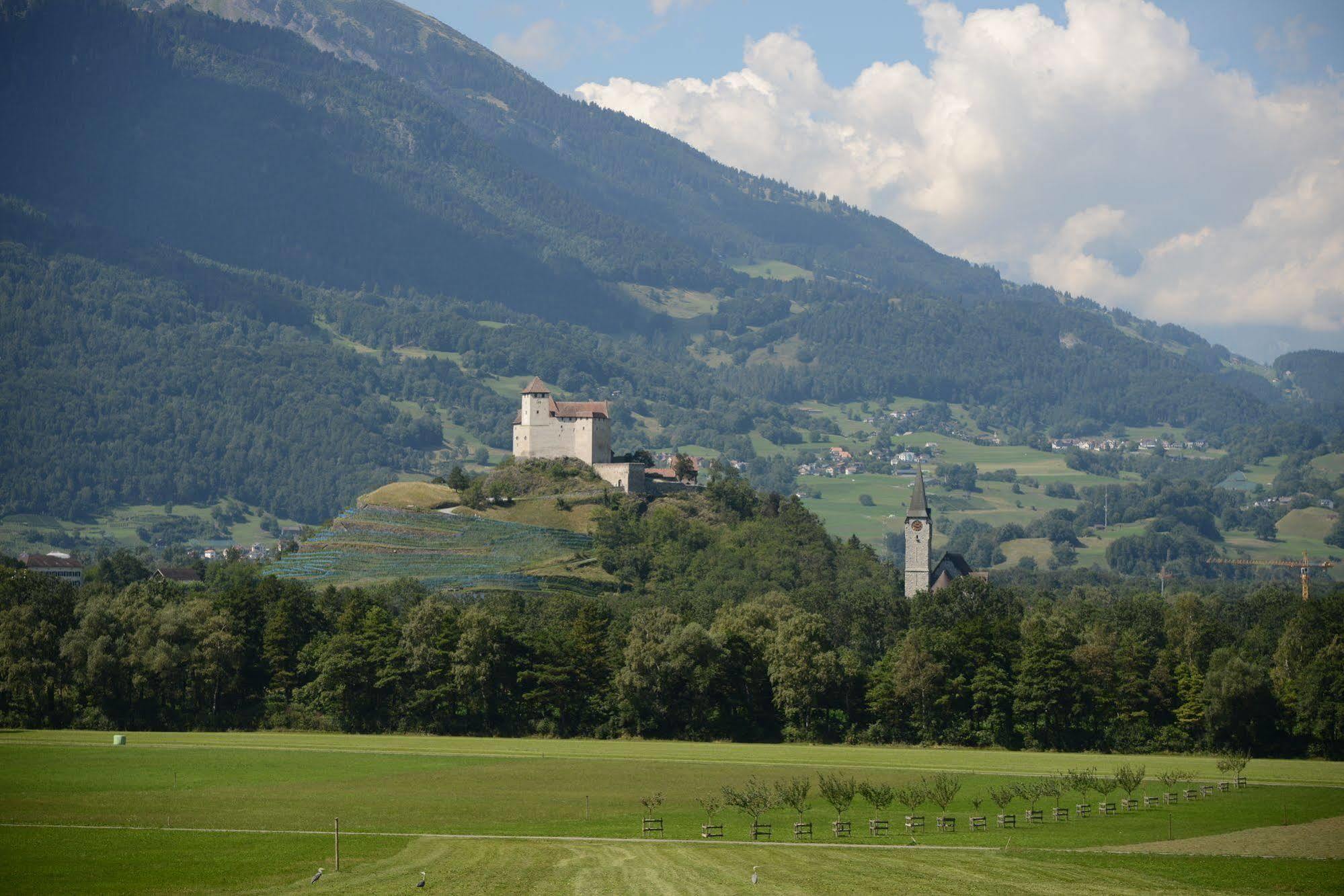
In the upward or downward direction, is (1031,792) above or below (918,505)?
below

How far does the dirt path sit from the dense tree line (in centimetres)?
3270

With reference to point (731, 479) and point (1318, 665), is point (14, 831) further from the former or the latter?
point (731, 479)

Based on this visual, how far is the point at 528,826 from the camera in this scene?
59.0 meters

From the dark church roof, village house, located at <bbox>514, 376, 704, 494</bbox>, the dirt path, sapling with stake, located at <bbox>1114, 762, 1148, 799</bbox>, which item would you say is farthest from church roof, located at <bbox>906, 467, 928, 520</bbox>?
the dirt path

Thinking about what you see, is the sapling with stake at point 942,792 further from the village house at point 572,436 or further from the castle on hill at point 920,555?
the village house at point 572,436

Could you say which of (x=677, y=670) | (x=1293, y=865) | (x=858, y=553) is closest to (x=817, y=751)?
(x=677, y=670)

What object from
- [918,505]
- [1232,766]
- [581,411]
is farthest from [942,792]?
[581,411]

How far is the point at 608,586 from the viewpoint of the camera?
15550 cm

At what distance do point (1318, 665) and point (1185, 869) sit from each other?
146 ft

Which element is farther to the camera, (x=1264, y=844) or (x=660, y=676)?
(x=660, y=676)

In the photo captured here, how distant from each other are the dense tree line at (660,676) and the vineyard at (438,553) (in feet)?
123

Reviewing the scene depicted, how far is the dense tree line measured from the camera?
97.3 metres

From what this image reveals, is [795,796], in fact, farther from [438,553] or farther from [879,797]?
[438,553]

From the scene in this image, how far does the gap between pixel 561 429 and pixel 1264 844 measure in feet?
456
